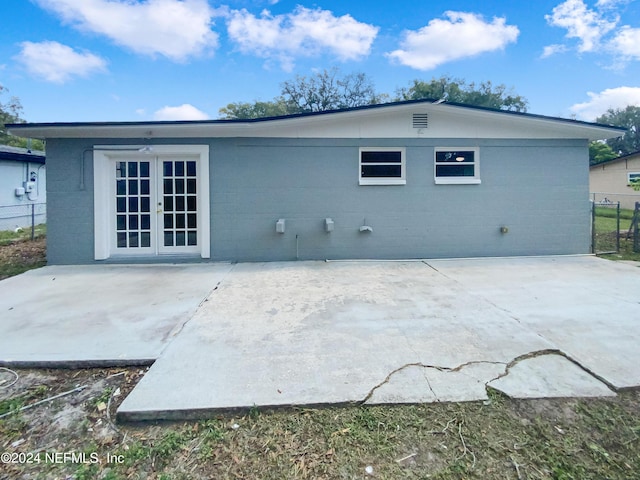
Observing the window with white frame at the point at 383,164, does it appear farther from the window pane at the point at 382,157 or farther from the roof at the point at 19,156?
the roof at the point at 19,156

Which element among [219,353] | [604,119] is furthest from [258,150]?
[604,119]

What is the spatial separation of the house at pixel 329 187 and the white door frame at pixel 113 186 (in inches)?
0.9

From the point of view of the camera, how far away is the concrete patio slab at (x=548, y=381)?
8.04ft

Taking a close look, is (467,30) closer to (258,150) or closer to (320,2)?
(320,2)

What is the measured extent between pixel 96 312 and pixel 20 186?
49.4ft

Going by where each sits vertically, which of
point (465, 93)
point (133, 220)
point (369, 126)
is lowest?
point (133, 220)

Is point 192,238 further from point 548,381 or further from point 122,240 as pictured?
point 548,381

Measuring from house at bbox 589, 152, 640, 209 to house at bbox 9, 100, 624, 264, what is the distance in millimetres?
15006

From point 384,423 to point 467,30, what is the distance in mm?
18732

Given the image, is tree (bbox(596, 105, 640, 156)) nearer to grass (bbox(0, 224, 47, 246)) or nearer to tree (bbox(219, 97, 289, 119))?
tree (bbox(219, 97, 289, 119))

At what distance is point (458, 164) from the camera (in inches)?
305

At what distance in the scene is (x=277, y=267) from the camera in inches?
271

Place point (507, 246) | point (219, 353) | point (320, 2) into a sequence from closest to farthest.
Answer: point (219, 353), point (507, 246), point (320, 2)

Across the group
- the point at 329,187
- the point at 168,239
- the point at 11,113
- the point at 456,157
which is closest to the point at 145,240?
the point at 168,239
